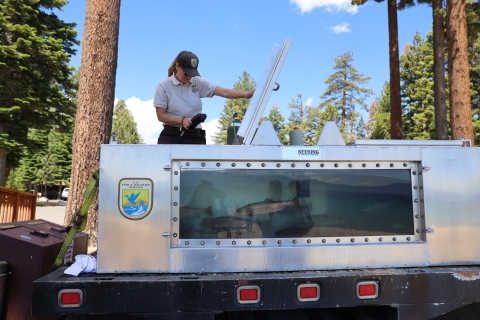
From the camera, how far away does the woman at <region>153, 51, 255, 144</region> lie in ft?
9.46

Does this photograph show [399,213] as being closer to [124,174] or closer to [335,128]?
[335,128]

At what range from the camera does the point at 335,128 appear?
2.39 metres

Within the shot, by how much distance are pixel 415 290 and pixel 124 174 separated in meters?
1.69

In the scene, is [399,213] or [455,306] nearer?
[455,306]

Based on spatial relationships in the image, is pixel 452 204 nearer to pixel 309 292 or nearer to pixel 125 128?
pixel 309 292

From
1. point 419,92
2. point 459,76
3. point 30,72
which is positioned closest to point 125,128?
point 30,72

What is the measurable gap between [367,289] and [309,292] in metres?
0.31

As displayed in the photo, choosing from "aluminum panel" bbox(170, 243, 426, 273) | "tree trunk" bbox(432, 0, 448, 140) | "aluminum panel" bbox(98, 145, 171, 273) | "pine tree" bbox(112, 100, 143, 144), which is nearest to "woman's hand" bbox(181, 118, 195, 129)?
"aluminum panel" bbox(98, 145, 171, 273)

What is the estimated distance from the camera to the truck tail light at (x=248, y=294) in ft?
6.37

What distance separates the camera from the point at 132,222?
2.02 m

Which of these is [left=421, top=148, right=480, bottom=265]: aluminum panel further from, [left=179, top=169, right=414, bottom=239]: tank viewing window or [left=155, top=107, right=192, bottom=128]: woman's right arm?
[left=155, top=107, right=192, bottom=128]: woman's right arm

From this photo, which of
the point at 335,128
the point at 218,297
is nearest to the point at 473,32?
the point at 335,128

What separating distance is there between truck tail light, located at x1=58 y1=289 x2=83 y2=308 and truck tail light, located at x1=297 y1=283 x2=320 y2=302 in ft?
3.71

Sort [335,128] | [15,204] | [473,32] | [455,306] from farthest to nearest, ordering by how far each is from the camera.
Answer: [473,32] < [15,204] < [335,128] < [455,306]
